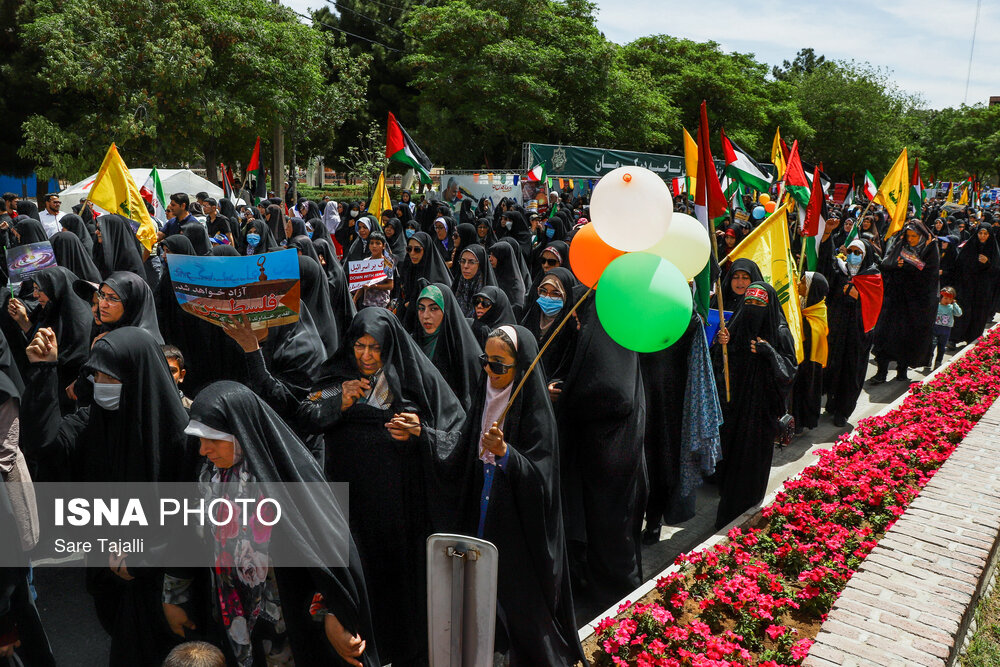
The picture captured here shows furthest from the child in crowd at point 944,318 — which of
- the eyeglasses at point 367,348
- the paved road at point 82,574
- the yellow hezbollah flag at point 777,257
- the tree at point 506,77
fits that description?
the tree at point 506,77

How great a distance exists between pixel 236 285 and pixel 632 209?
5.35ft

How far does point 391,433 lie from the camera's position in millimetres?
2965

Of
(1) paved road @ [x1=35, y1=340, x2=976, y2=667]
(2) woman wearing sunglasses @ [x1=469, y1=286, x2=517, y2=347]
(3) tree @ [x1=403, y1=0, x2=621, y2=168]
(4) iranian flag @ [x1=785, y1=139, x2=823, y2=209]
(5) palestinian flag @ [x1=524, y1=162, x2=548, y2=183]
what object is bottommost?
(1) paved road @ [x1=35, y1=340, x2=976, y2=667]

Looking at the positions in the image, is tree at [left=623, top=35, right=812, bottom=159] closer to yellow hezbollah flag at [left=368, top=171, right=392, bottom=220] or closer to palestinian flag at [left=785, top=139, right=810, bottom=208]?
yellow hezbollah flag at [left=368, top=171, right=392, bottom=220]

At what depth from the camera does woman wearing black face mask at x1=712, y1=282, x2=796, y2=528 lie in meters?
4.78

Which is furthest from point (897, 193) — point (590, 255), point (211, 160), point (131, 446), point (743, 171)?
point (211, 160)

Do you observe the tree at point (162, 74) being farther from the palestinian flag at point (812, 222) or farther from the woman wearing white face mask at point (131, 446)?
the woman wearing white face mask at point (131, 446)

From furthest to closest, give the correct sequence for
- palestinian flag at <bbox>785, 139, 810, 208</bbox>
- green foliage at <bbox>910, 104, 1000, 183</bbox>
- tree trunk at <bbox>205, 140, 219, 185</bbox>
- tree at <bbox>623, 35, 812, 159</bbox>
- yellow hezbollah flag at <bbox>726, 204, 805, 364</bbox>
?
green foliage at <bbox>910, 104, 1000, 183</bbox>, tree at <bbox>623, 35, 812, 159</bbox>, tree trunk at <bbox>205, 140, 219, 185</bbox>, palestinian flag at <bbox>785, 139, 810, 208</bbox>, yellow hezbollah flag at <bbox>726, 204, 805, 364</bbox>

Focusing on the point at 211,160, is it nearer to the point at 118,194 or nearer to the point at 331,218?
the point at 331,218

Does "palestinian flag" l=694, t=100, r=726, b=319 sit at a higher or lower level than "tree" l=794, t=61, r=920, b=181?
lower

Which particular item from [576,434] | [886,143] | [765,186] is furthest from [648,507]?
[886,143]

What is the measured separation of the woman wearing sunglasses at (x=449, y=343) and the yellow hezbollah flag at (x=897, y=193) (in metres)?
6.13

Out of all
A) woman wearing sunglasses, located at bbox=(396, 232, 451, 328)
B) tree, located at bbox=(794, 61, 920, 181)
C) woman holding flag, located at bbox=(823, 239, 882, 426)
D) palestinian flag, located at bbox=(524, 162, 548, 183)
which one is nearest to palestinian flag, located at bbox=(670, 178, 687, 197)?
palestinian flag, located at bbox=(524, 162, 548, 183)

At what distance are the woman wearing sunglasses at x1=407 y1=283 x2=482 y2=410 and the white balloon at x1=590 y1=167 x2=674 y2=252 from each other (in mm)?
1141
